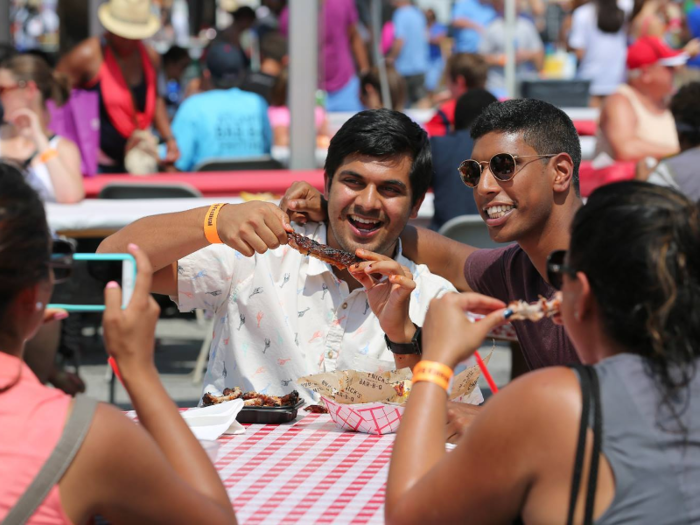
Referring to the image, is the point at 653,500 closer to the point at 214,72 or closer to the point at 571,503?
the point at 571,503

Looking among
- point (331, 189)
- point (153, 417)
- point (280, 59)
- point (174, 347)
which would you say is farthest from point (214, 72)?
point (153, 417)

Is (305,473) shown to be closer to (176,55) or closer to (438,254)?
(438,254)

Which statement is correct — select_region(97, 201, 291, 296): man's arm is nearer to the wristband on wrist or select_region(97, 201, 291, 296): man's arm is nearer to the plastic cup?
the plastic cup

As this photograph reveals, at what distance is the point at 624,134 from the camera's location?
7.42 m

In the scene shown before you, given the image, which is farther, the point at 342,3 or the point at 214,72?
the point at 342,3

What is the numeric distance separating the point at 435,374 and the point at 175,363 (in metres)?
5.44

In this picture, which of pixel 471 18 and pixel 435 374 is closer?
pixel 435 374

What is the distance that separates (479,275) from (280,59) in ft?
25.4

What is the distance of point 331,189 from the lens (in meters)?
3.60

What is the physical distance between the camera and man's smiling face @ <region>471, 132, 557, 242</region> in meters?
3.22

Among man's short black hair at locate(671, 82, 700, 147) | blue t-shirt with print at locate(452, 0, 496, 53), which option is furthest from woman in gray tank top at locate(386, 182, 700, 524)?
blue t-shirt with print at locate(452, 0, 496, 53)

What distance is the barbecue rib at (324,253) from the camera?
3.25 metres

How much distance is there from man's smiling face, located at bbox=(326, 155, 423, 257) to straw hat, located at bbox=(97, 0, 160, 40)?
5029mm

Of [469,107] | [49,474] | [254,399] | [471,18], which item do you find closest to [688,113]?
[469,107]
